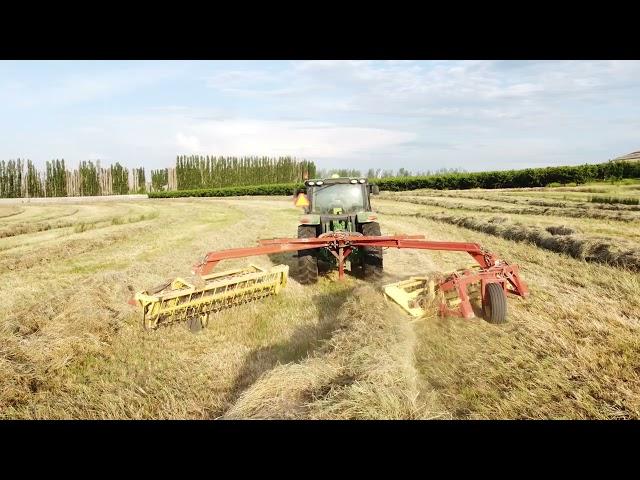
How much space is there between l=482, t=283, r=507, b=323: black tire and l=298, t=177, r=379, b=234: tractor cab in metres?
3.51

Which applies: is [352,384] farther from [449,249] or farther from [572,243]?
[572,243]

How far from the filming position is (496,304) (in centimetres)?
479

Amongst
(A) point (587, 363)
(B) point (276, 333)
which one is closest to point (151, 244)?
(B) point (276, 333)

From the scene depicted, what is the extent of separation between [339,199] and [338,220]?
0.54m

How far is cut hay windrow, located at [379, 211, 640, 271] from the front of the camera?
755 centimetres

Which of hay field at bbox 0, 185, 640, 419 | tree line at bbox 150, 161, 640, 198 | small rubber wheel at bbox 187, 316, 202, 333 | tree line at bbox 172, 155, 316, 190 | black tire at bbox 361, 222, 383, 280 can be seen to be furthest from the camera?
tree line at bbox 172, 155, 316, 190

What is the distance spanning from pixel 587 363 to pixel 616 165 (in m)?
32.5

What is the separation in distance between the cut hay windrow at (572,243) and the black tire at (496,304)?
3.59m

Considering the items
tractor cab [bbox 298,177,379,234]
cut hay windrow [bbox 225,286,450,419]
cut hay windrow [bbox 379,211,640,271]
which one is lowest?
cut hay windrow [bbox 225,286,450,419]

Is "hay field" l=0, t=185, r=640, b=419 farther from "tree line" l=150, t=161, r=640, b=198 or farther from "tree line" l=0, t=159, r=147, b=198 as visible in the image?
"tree line" l=0, t=159, r=147, b=198

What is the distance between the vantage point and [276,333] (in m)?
5.11

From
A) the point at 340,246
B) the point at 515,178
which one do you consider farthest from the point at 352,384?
the point at 515,178

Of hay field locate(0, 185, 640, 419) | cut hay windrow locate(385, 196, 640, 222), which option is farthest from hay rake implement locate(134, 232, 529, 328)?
cut hay windrow locate(385, 196, 640, 222)
